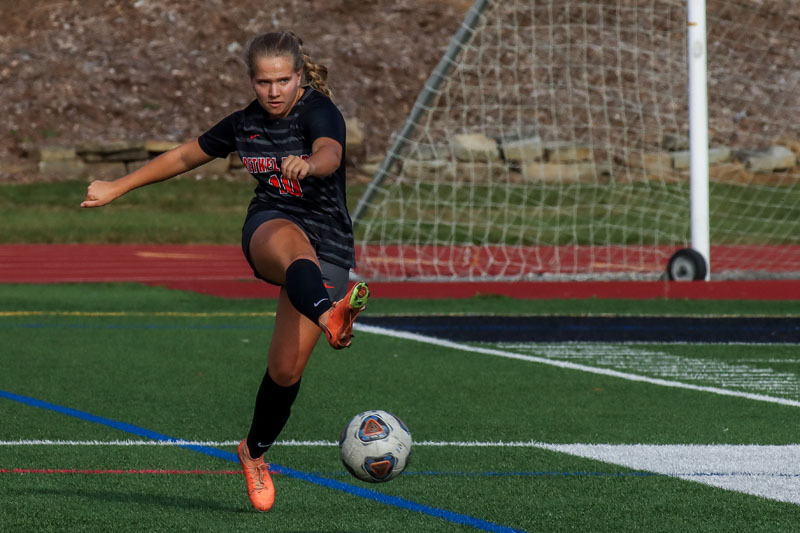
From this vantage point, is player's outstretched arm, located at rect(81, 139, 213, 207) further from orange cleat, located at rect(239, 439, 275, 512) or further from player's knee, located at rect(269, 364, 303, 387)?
orange cleat, located at rect(239, 439, 275, 512)

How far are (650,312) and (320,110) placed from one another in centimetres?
784

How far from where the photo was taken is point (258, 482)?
4977mm

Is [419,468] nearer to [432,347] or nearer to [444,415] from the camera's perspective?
[444,415]

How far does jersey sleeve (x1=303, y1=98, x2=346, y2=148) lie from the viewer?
193 inches

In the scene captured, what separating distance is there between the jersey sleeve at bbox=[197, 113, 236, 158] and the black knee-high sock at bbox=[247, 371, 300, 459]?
0.88m

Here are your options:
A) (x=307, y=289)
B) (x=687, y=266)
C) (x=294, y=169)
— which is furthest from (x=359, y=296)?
(x=687, y=266)

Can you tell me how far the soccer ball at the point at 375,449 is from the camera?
4781mm

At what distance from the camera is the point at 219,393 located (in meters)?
7.75

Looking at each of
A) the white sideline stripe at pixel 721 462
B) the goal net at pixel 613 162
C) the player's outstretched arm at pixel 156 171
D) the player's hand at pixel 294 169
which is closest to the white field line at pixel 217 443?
the white sideline stripe at pixel 721 462

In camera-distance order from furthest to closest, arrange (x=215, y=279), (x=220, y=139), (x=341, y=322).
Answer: (x=215, y=279) < (x=220, y=139) < (x=341, y=322)

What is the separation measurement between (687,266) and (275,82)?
9.12 metres

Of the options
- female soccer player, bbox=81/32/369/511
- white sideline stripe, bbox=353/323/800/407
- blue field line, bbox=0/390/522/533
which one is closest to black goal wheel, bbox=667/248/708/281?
white sideline stripe, bbox=353/323/800/407

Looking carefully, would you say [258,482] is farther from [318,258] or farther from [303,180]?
[303,180]

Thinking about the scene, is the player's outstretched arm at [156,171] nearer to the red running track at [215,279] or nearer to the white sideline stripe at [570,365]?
the white sideline stripe at [570,365]
